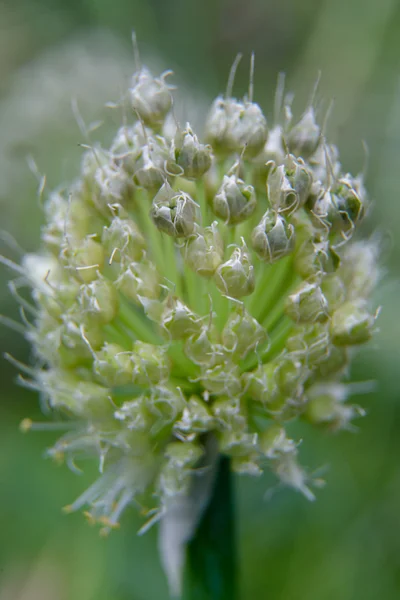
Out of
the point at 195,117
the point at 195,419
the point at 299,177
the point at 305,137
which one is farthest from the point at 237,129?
the point at 195,117

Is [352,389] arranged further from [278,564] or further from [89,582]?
[89,582]

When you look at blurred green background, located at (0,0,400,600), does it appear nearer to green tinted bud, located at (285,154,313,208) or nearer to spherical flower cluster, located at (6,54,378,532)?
spherical flower cluster, located at (6,54,378,532)

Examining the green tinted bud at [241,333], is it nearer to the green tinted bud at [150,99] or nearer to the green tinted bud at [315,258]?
the green tinted bud at [315,258]

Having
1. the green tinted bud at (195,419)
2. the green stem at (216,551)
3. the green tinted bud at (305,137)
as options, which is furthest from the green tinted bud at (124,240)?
the green stem at (216,551)

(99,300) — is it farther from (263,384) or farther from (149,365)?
(263,384)

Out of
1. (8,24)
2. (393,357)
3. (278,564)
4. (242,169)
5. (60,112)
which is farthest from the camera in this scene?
(8,24)

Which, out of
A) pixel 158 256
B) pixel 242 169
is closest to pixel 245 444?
pixel 158 256
